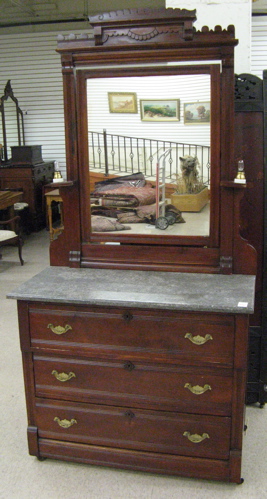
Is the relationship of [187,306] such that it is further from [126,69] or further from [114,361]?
[126,69]

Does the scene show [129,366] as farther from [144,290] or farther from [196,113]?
[196,113]

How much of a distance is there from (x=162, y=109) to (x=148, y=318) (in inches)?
43.5

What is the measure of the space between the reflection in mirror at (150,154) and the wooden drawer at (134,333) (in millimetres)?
591

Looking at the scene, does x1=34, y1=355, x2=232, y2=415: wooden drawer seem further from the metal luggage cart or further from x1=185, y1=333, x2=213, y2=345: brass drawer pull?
the metal luggage cart

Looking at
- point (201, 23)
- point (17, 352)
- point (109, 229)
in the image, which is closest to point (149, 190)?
point (109, 229)

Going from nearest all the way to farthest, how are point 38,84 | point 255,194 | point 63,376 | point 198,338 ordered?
1. point 198,338
2. point 63,376
3. point 255,194
4. point 38,84

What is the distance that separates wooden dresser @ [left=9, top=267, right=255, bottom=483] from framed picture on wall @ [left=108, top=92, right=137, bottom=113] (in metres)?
0.92

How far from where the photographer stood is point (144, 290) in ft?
Result: 8.28

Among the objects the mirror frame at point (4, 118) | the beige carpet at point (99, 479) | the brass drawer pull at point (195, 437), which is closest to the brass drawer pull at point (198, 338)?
the brass drawer pull at point (195, 437)

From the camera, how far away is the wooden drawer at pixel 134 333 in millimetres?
2383

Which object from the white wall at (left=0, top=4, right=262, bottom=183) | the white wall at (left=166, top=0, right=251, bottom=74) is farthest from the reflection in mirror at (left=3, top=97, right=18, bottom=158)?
the white wall at (left=166, top=0, right=251, bottom=74)

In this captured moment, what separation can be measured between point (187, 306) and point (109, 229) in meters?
0.81

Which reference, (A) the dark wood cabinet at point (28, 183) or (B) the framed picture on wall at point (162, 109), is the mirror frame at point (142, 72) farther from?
(A) the dark wood cabinet at point (28, 183)

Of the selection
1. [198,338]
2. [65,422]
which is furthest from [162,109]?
[65,422]
